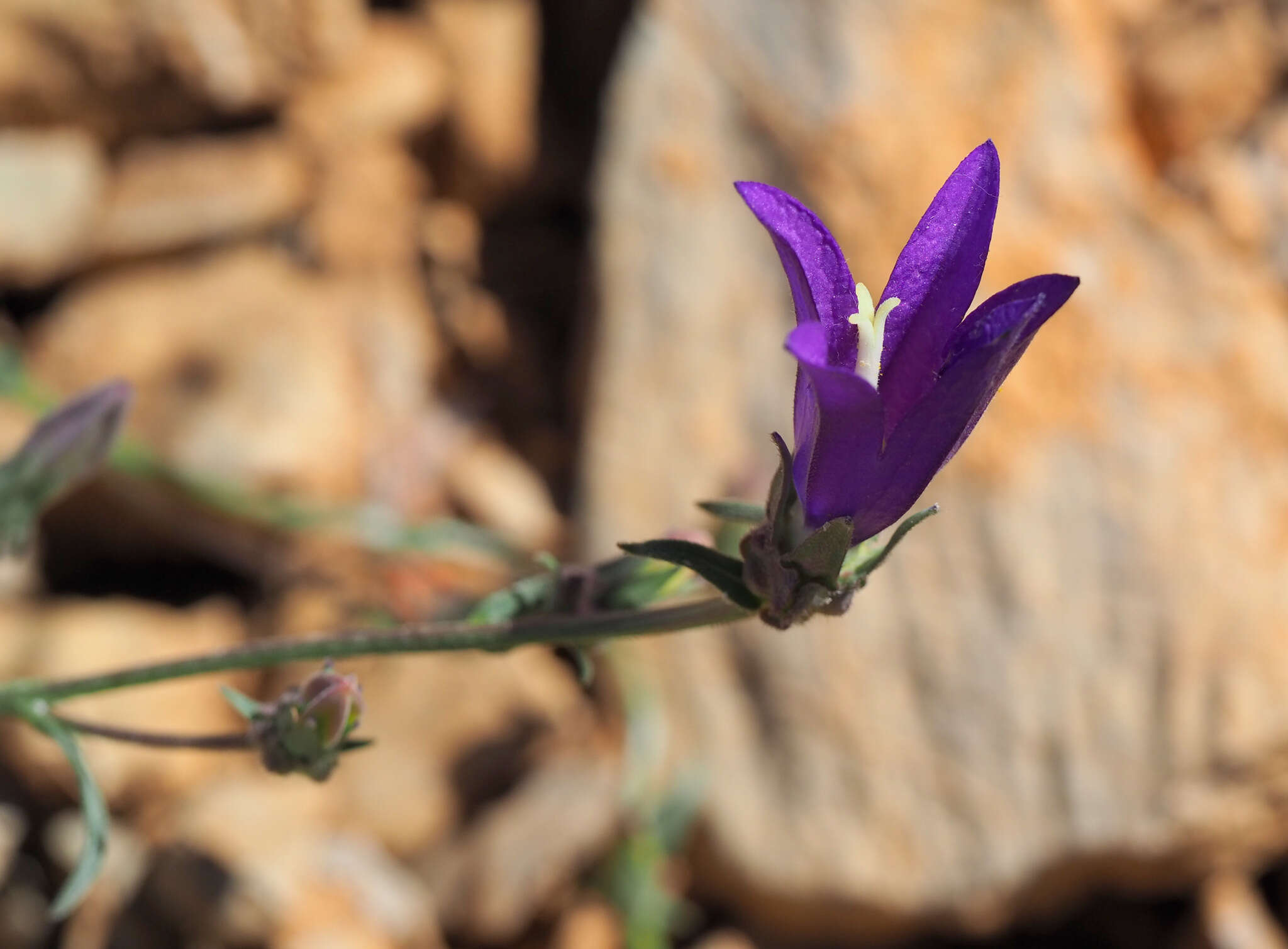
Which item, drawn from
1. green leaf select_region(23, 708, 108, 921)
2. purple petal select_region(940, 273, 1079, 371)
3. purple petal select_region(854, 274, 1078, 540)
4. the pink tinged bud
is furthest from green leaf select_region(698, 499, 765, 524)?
green leaf select_region(23, 708, 108, 921)

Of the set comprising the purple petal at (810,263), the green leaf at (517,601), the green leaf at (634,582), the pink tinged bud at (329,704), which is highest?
the purple petal at (810,263)

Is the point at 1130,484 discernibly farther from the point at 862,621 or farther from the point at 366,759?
the point at 366,759

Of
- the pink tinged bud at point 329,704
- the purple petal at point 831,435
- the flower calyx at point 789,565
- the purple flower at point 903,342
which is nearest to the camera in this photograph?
the purple petal at point 831,435

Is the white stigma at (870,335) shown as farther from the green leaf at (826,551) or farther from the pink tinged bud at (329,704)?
the pink tinged bud at (329,704)

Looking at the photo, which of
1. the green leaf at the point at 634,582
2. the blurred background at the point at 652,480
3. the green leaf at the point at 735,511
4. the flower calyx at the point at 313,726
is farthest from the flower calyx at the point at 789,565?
the blurred background at the point at 652,480

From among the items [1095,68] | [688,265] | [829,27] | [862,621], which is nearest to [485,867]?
[862,621]

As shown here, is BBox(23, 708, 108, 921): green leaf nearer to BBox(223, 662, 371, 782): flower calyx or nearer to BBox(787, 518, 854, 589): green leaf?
BBox(223, 662, 371, 782): flower calyx

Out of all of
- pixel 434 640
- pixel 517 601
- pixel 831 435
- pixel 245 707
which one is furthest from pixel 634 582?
pixel 245 707
